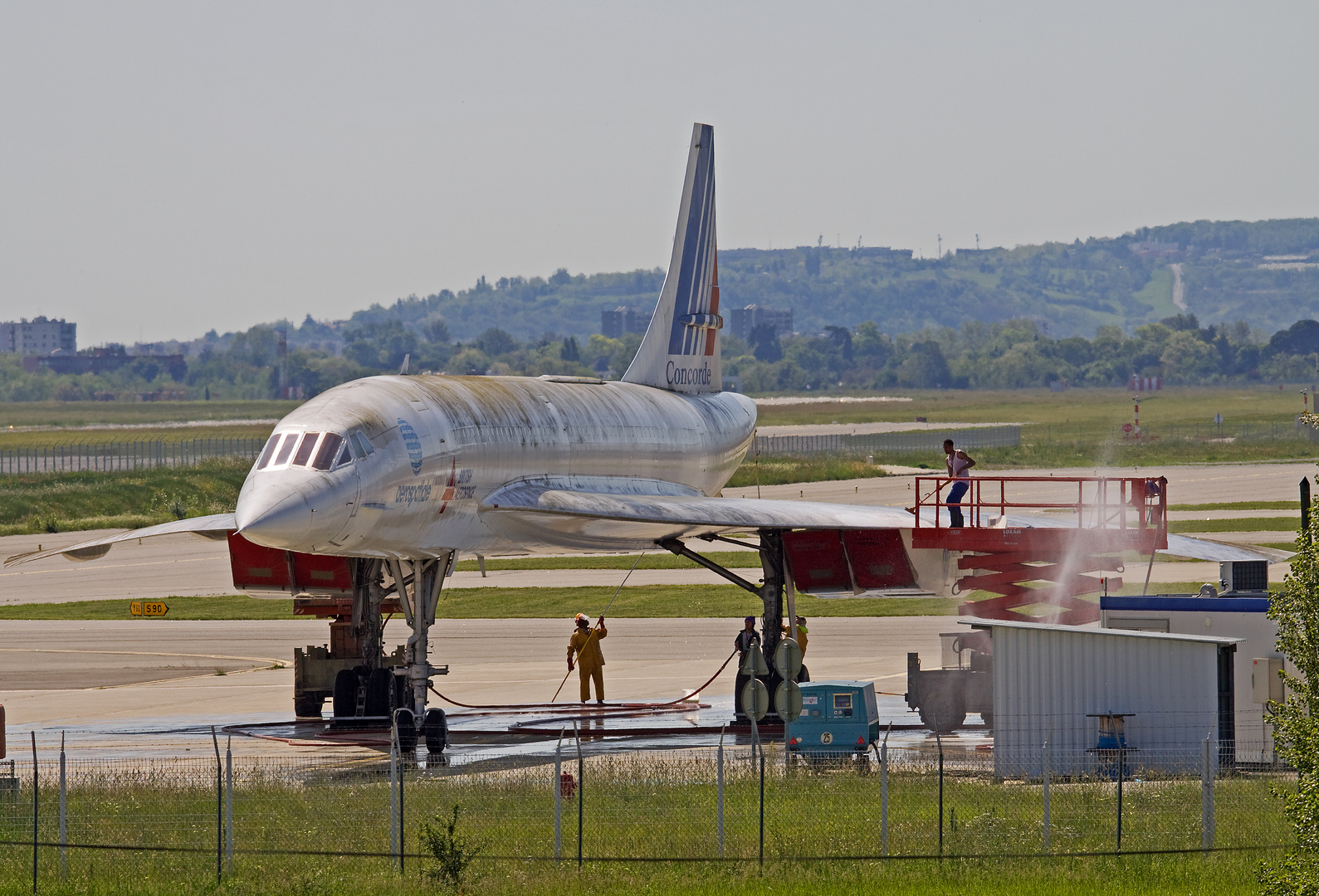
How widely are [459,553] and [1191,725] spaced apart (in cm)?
1110

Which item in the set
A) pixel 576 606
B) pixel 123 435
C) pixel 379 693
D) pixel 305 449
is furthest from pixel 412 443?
pixel 123 435

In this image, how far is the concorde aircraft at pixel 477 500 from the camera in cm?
2269

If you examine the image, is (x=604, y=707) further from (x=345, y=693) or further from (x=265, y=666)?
(x=265, y=666)

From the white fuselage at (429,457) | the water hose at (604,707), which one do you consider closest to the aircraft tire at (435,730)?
the white fuselage at (429,457)

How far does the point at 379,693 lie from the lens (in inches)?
1065

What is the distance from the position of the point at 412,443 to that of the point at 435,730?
4.13 metres

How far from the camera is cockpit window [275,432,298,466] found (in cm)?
2258

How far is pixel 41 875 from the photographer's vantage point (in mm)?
17750

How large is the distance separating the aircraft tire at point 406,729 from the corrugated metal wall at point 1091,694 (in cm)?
834

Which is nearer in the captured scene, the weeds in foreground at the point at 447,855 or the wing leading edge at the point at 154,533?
the weeds in foreground at the point at 447,855

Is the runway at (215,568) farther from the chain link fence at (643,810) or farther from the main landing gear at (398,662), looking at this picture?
the chain link fence at (643,810)

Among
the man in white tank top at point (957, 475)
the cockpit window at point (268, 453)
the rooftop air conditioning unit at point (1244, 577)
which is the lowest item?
the rooftop air conditioning unit at point (1244, 577)

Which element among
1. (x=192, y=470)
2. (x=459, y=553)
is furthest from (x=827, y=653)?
(x=192, y=470)

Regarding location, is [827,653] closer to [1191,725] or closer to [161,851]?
[1191,725]
